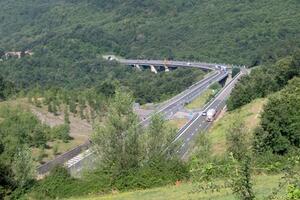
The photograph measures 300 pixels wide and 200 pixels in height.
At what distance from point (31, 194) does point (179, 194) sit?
839 cm

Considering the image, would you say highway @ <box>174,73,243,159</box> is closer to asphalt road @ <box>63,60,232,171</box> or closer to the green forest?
asphalt road @ <box>63,60,232,171</box>

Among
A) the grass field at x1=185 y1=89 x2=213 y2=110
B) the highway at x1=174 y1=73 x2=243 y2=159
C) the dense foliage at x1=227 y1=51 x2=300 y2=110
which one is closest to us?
the highway at x1=174 y1=73 x2=243 y2=159

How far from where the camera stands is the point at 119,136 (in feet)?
117

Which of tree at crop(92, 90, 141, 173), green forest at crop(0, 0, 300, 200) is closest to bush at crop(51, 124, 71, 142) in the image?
green forest at crop(0, 0, 300, 200)

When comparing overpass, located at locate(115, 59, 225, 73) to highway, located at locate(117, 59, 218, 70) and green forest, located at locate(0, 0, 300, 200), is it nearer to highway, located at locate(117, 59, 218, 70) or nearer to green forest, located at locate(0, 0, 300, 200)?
highway, located at locate(117, 59, 218, 70)

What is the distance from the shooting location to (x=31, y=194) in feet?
88.9

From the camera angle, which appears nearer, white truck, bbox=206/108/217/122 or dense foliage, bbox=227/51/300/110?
dense foliage, bbox=227/51/300/110

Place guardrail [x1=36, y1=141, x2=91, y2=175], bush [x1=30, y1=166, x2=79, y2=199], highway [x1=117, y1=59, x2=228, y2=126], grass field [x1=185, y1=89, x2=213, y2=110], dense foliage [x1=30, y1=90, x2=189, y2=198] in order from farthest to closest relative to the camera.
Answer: grass field [x1=185, y1=89, x2=213, y2=110] → highway [x1=117, y1=59, x2=228, y2=126] → guardrail [x1=36, y1=141, x2=91, y2=175] → bush [x1=30, y1=166, x2=79, y2=199] → dense foliage [x1=30, y1=90, x2=189, y2=198]

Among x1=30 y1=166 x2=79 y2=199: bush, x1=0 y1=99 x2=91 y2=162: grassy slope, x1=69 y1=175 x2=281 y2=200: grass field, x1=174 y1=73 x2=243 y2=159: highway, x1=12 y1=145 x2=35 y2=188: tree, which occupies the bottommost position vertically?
x1=174 y1=73 x2=243 y2=159: highway

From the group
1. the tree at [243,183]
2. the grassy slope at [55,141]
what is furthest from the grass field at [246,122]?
the tree at [243,183]

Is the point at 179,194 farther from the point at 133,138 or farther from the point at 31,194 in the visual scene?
the point at 133,138

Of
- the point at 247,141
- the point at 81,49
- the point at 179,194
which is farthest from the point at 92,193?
the point at 81,49

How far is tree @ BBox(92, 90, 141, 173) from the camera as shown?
3456cm

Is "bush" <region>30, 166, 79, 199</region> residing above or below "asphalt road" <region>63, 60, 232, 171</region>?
above
